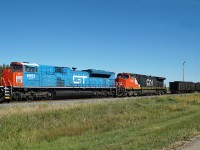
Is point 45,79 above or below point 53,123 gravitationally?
above

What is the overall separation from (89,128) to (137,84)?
36.4 metres

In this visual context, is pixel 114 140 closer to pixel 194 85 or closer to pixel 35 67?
pixel 35 67

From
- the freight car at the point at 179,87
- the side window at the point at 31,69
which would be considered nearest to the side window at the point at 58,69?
the side window at the point at 31,69

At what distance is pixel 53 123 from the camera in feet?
72.4

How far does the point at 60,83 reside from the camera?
39.1m

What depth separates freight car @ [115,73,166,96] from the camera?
52409 mm

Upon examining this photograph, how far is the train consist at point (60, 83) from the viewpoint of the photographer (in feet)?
109

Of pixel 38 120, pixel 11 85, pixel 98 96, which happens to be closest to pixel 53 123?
pixel 38 120

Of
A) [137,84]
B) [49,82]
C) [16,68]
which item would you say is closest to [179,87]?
[137,84]

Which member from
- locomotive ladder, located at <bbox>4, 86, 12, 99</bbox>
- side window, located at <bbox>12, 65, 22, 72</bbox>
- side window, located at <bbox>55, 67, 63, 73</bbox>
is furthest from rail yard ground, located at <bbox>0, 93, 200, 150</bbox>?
side window, located at <bbox>55, 67, 63, 73</bbox>

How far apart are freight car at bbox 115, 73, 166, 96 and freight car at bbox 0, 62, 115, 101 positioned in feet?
13.8

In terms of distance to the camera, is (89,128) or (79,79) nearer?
(89,128)

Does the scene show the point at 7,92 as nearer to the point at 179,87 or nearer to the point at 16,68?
the point at 16,68

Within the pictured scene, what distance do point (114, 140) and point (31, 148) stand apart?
3.36m
